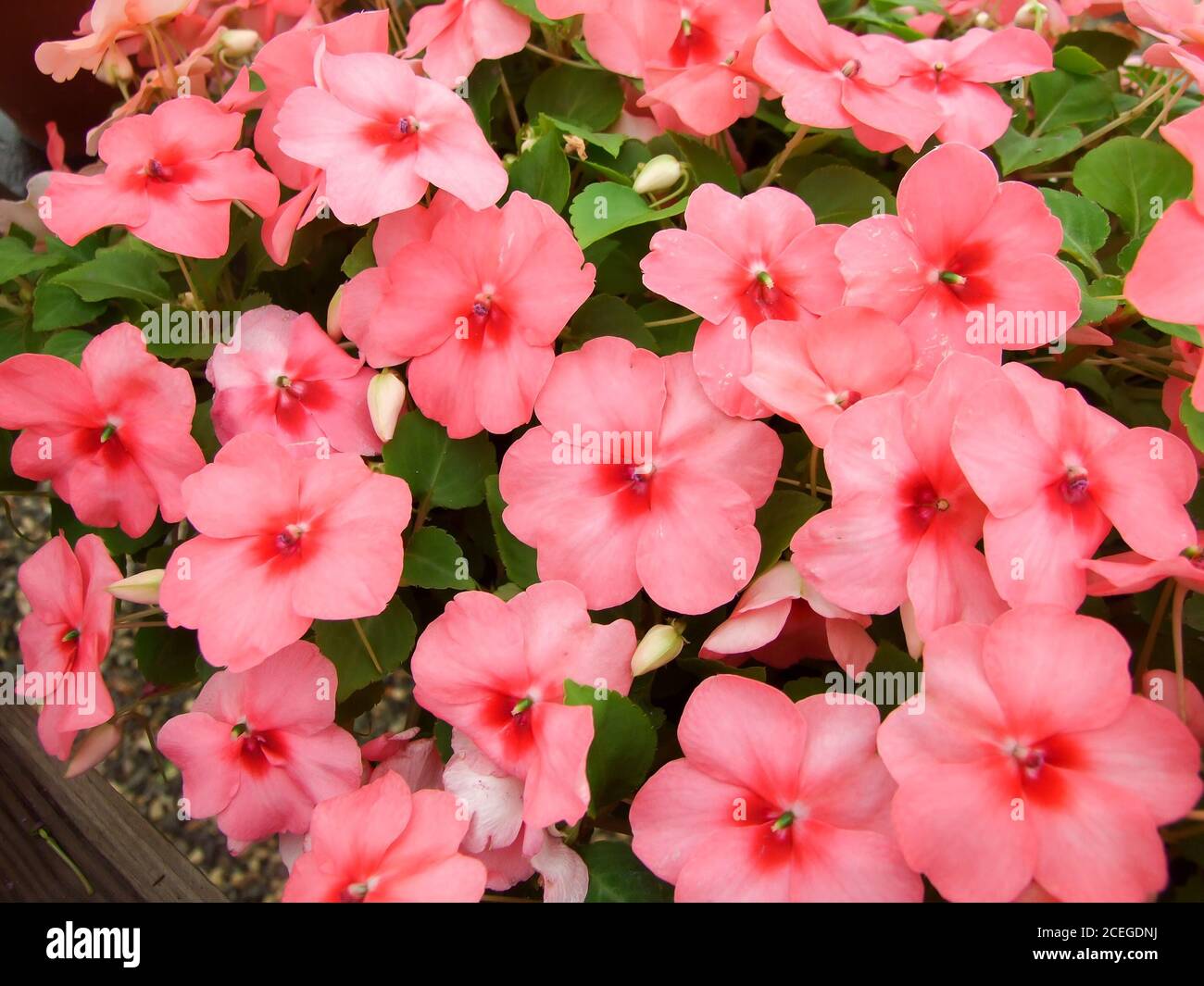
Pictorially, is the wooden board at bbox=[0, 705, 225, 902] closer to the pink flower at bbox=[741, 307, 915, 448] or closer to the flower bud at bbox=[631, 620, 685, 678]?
the flower bud at bbox=[631, 620, 685, 678]

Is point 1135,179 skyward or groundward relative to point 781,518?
skyward

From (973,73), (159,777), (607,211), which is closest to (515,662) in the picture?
(607,211)

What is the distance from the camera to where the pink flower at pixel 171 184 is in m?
0.62

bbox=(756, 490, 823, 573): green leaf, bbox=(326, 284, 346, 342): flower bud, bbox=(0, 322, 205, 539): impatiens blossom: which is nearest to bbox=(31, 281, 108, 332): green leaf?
bbox=(0, 322, 205, 539): impatiens blossom

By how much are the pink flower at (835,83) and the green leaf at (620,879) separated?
0.45 metres

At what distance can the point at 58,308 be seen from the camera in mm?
716

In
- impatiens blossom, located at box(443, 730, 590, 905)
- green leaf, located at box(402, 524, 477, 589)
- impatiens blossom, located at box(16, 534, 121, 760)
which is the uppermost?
green leaf, located at box(402, 524, 477, 589)

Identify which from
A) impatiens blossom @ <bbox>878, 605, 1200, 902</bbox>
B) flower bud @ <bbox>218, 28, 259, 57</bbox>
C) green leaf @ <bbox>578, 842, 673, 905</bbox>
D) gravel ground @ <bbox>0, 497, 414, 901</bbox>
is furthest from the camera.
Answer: gravel ground @ <bbox>0, 497, 414, 901</bbox>

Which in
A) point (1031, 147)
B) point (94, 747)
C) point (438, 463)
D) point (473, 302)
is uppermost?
point (1031, 147)

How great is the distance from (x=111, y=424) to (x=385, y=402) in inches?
7.5

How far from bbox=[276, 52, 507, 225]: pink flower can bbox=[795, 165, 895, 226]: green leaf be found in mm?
231

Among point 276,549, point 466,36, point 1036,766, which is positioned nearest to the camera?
point 1036,766

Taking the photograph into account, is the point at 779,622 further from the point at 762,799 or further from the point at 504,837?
the point at 504,837

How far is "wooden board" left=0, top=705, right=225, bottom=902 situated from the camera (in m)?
0.79
